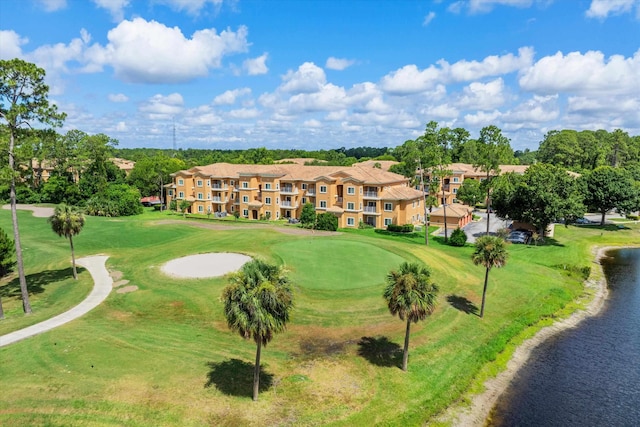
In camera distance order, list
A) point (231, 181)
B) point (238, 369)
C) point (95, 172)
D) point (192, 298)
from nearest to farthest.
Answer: point (238, 369)
point (192, 298)
point (231, 181)
point (95, 172)

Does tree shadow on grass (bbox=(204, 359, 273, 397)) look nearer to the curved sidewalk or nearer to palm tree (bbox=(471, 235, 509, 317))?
the curved sidewalk

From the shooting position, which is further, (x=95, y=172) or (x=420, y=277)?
(x=95, y=172)

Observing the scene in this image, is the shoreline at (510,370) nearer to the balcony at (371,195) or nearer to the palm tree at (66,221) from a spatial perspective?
the balcony at (371,195)

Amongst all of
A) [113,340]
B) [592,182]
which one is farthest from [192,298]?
[592,182]

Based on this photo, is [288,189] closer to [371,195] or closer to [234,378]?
[371,195]

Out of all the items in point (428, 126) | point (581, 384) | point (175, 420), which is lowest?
point (581, 384)

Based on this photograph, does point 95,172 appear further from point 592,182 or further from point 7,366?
point 592,182

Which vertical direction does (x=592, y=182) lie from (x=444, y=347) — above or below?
above
